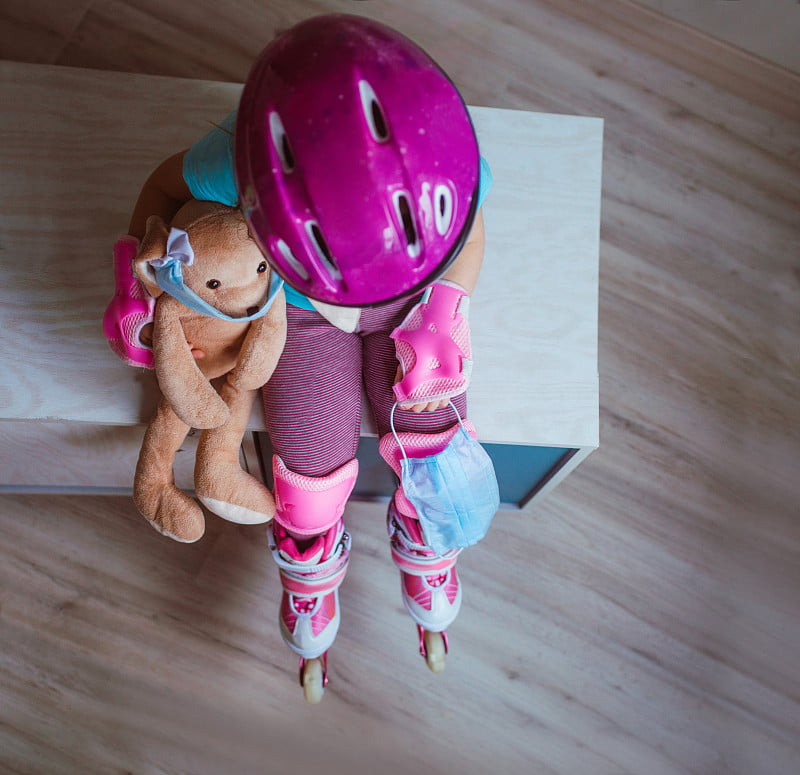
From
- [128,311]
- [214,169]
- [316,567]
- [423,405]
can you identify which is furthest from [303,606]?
[214,169]

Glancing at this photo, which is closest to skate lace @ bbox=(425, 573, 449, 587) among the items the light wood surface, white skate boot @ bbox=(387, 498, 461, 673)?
white skate boot @ bbox=(387, 498, 461, 673)

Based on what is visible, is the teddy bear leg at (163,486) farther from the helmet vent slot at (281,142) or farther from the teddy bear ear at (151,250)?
the helmet vent slot at (281,142)

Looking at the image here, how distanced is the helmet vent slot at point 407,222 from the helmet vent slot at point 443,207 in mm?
19

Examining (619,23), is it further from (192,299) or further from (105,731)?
(105,731)

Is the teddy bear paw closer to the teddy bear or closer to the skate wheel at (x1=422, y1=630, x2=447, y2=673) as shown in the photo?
the teddy bear

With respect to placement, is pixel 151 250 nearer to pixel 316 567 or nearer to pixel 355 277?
pixel 355 277

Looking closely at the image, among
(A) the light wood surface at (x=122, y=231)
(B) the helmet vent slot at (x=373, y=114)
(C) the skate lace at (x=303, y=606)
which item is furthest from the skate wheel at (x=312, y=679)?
(B) the helmet vent slot at (x=373, y=114)

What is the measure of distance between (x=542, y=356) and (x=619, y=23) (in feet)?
2.65

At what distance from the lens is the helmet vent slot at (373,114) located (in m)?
0.47

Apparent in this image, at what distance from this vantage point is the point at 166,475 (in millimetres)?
715

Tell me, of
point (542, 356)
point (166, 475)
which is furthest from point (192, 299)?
point (542, 356)

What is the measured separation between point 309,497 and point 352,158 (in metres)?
0.38

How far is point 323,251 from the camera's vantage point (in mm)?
510

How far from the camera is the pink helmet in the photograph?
→ 1.54 ft
